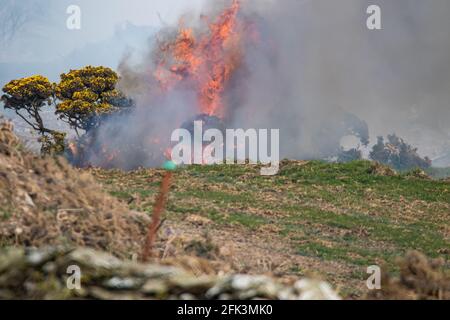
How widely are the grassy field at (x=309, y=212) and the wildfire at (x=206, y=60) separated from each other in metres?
36.1

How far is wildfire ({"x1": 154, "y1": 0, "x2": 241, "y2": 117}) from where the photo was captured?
220 feet

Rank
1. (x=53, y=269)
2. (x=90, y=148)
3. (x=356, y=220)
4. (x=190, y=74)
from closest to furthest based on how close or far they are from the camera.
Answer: (x=53, y=269) → (x=356, y=220) → (x=90, y=148) → (x=190, y=74)

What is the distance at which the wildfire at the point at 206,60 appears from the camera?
220 ft

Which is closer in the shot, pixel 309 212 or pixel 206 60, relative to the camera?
pixel 309 212

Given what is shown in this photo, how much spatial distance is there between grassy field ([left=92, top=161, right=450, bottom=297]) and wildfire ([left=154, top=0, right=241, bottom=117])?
36.1 meters

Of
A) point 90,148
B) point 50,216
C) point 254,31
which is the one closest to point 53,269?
point 50,216

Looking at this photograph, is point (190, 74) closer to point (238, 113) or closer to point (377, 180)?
point (238, 113)

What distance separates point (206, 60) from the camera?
67125 mm

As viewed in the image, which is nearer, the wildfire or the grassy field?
the grassy field

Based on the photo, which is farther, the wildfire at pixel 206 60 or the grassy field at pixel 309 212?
the wildfire at pixel 206 60

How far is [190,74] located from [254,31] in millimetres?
11683

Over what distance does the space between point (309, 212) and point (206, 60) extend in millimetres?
46241

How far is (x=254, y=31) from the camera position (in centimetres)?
7350

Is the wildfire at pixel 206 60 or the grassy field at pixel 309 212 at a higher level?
the wildfire at pixel 206 60
